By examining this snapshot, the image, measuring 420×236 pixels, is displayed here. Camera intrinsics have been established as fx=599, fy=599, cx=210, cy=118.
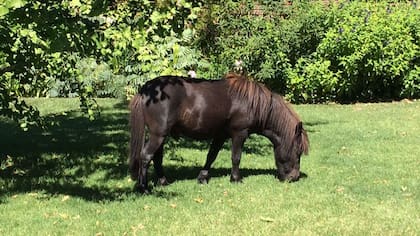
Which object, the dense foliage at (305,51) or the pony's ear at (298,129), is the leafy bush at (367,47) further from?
the pony's ear at (298,129)

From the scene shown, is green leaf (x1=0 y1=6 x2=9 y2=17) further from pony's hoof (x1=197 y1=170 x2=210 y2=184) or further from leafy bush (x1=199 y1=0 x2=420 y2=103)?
leafy bush (x1=199 y1=0 x2=420 y2=103)

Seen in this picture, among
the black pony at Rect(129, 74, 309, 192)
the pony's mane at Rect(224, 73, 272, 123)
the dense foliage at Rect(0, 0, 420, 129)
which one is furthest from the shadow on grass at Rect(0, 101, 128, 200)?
the pony's mane at Rect(224, 73, 272, 123)

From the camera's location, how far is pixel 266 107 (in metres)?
7.96

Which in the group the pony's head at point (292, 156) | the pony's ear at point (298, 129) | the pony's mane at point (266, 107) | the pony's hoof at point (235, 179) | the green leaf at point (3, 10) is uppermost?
the green leaf at point (3, 10)

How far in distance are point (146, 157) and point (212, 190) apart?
0.95 m

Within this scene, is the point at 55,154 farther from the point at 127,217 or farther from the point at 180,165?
the point at 127,217

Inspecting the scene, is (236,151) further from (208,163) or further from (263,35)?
(263,35)

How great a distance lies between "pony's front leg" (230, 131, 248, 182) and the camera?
26.0ft

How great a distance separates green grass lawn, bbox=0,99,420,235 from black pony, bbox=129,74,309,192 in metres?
0.38

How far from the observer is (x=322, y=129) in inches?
488

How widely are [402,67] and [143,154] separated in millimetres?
10204

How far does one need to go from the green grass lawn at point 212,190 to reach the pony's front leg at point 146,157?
167 millimetres

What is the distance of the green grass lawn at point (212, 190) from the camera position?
6.29 m

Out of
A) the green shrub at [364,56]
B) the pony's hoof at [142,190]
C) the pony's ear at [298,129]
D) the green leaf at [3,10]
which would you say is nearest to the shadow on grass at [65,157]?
the pony's hoof at [142,190]
